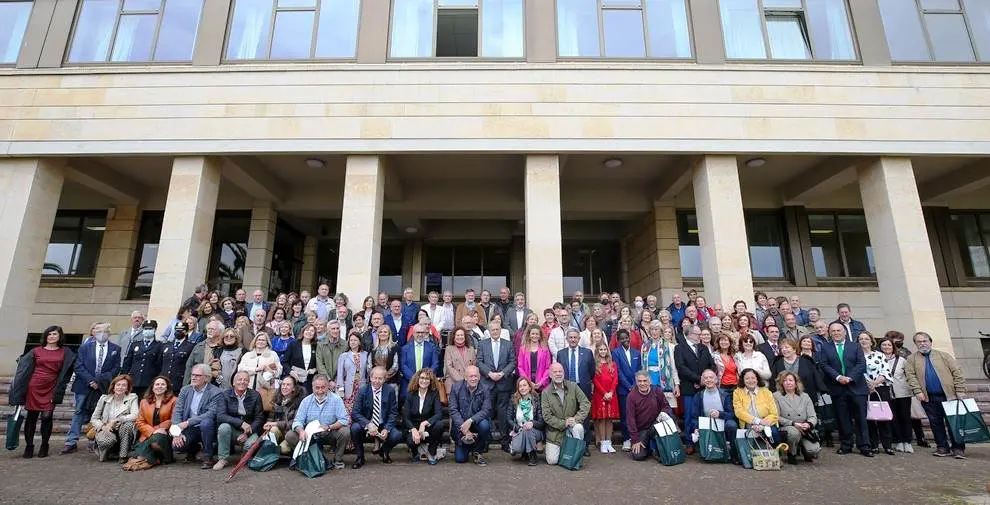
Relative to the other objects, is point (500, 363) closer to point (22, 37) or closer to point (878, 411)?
point (878, 411)

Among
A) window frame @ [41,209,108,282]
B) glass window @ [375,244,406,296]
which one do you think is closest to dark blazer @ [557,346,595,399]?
glass window @ [375,244,406,296]

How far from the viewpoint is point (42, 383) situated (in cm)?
706

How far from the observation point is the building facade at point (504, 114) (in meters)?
10.9

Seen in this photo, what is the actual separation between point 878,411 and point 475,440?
19.1 feet

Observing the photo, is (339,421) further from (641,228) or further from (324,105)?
(641,228)

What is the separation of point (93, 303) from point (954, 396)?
19.7 m

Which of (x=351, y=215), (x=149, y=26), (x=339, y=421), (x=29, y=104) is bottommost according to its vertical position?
(x=339, y=421)

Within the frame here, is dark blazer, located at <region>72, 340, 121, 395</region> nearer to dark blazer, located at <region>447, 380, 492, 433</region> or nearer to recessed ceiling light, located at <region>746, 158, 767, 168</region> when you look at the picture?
dark blazer, located at <region>447, 380, 492, 433</region>

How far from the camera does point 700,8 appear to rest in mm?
12148

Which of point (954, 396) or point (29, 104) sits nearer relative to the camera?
point (954, 396)

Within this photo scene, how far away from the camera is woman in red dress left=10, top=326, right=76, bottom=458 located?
687 cm

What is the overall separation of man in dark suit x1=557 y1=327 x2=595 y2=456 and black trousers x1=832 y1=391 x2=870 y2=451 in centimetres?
366

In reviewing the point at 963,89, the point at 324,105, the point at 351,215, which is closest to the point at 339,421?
the point at 351,215

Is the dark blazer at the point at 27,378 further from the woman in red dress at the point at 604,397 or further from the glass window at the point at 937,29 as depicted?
the glass window at the point at 937,29
